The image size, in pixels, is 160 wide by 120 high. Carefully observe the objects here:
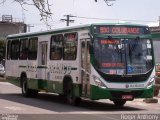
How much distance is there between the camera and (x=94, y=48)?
57.5ft

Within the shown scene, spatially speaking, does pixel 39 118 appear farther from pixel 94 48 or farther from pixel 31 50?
A: pixel 31 50

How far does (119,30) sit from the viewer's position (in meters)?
18.0

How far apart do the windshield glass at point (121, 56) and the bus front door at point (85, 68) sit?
52 cm

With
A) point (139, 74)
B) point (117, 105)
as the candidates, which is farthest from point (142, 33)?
point (117, 105)

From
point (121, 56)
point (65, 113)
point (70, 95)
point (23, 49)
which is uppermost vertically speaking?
point (23, 49)

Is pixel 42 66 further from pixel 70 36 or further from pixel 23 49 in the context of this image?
pixel 70 36

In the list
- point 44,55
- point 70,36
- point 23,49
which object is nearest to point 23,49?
point 23,49

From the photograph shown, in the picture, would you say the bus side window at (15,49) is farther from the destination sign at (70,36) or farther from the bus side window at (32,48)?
the destination sign at (70,36)

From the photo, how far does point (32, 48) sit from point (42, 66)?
1582mm

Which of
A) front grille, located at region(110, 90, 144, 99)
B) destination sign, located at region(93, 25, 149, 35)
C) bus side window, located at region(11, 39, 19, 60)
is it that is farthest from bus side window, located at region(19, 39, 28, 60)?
front grille, located at region(110, 90, 144, 99)

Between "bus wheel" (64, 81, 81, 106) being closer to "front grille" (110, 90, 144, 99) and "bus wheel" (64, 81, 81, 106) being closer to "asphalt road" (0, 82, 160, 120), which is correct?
"asphalt road" (0, 82, 160, 120)

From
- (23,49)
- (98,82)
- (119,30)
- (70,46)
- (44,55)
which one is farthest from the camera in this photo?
(23,49)

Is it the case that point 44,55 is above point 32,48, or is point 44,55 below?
below

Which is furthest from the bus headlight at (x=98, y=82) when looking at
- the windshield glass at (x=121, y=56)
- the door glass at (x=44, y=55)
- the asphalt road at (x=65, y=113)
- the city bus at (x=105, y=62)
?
the door glass at (x=44, y=55)
